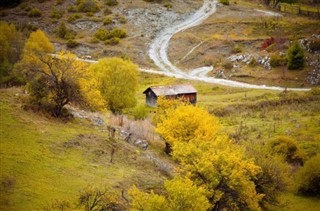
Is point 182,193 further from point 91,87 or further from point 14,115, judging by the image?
point 91,87

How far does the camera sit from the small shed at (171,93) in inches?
3046

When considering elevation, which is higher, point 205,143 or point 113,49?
point 205,143

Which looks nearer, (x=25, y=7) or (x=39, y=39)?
(x=39, y=39)

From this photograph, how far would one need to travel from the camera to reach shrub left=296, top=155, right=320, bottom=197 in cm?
4784

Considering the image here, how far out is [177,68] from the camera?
108 m

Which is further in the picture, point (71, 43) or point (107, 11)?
point (107, 11)

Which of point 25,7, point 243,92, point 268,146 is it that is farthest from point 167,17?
point 268,146

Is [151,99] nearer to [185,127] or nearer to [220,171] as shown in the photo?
[185,127]

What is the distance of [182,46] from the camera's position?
11706 centimetres

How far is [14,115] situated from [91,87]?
11222 millimetres

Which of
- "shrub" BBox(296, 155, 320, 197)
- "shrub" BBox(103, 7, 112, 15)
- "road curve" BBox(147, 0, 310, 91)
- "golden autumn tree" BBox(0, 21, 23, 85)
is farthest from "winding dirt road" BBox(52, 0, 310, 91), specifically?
"shrub" BBox(296, 155, 320, 197)

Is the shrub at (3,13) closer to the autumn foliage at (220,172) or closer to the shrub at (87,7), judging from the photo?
the shrub at (87,7)

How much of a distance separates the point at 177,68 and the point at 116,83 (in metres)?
44.7

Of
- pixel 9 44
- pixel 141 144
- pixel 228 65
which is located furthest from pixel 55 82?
pixel 228 65
